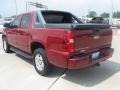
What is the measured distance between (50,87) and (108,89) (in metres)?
1.39

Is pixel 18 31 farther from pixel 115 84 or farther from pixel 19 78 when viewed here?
pixel 115 84

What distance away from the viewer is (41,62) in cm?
591

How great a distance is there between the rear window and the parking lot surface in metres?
1.61

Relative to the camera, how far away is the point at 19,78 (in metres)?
5.75

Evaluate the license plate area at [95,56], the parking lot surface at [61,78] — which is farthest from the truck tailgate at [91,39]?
the parking lot surface at [61,78]

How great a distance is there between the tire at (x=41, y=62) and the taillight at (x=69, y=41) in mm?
1055

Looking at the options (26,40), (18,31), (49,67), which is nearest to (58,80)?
(49,67)

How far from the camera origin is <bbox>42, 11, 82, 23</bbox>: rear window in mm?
6543

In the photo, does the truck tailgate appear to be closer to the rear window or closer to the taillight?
the taillight

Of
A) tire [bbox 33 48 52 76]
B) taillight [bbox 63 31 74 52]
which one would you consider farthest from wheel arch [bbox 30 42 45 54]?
taillight [bbox 63 31 74 52]

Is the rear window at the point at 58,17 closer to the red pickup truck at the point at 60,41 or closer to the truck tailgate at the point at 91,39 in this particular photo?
the red pickup truck at the point at 60,41

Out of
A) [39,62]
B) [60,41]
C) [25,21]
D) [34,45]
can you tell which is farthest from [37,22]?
[60,41]

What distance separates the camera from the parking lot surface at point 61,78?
5.07m

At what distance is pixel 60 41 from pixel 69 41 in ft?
0.94
